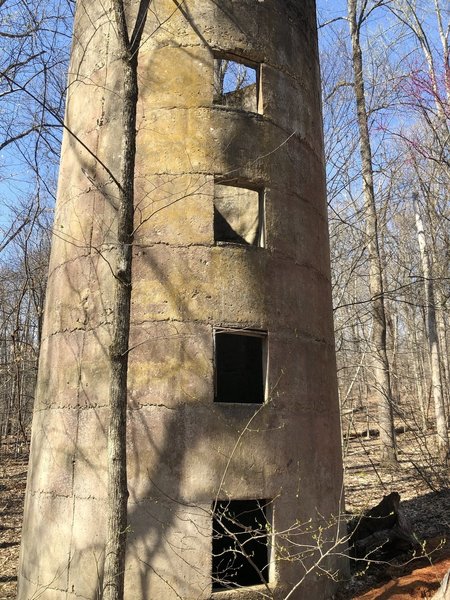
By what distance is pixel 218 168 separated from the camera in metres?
8.03

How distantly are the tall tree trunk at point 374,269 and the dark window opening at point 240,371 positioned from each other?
5.98 metres

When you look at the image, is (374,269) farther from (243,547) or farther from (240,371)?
(243,547)

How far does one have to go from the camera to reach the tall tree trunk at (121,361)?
5.80 m

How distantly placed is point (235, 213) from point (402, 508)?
813 centimetres

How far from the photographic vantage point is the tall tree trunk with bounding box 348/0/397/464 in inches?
697

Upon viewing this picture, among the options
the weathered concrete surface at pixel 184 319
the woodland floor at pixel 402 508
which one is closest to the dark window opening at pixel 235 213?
the weathered concrete surface at pixel 184 319

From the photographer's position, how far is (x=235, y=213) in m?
10.9

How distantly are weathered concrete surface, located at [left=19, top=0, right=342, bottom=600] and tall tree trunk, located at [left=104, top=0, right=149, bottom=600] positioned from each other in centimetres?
61

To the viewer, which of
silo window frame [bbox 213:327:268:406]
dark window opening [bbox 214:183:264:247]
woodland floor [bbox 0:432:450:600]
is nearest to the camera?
woodland floor [bbox 0:432:450:600]

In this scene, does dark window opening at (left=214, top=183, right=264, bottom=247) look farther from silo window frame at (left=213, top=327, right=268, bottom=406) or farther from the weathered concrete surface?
silo window frame at (left=213, top=327, right=268, bottom=406)

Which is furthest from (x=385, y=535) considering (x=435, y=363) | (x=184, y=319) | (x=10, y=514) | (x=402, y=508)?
(x=435, y=363)

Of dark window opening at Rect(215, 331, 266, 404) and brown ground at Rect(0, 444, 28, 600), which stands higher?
dark window opening at Rect(215, 331, 266, 404)

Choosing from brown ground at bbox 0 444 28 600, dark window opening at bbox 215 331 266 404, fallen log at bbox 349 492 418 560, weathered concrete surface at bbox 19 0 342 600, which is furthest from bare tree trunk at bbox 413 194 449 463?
brown ground at bbox 0 444 28 600

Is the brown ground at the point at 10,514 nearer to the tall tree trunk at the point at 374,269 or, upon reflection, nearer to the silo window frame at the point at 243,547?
the silo window frame at the point at 243,547
